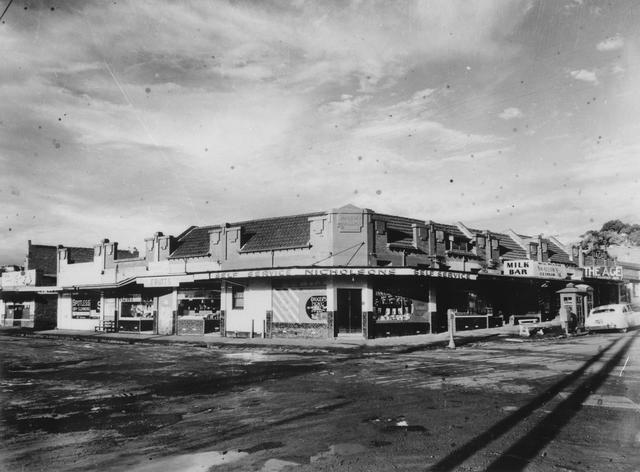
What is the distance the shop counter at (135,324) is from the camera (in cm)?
3064

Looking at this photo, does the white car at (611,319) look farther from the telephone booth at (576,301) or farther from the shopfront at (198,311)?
the shopfront at (198,311)

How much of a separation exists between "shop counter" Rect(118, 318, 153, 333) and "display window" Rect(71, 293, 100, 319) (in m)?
3.34

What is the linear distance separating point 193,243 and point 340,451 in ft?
86.1

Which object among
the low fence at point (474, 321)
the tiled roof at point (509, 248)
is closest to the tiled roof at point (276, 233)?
the low fence at point (474, 321)

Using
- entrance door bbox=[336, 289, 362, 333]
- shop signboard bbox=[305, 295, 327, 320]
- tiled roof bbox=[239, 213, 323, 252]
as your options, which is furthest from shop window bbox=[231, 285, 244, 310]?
entrance door bbox=[336, 289, 362, 333]

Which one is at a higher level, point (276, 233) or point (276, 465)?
point (276, 233)

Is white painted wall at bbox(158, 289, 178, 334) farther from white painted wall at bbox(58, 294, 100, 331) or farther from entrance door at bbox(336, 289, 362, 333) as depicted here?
entrance door at bbox(336, 289, 362, 333)

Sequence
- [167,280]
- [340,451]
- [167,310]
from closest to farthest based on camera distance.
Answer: [340,451], [167,280], [167,310]

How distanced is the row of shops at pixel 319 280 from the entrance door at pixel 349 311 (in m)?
0.05

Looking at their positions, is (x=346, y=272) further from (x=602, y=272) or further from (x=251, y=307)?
(x=602, y=272)

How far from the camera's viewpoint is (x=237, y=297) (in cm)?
2670

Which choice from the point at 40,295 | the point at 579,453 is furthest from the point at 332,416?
the point at 40,295

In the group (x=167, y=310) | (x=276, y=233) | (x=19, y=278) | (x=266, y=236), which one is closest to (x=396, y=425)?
(x=276, y=233)

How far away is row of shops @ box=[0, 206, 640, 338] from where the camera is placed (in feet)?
78.7
